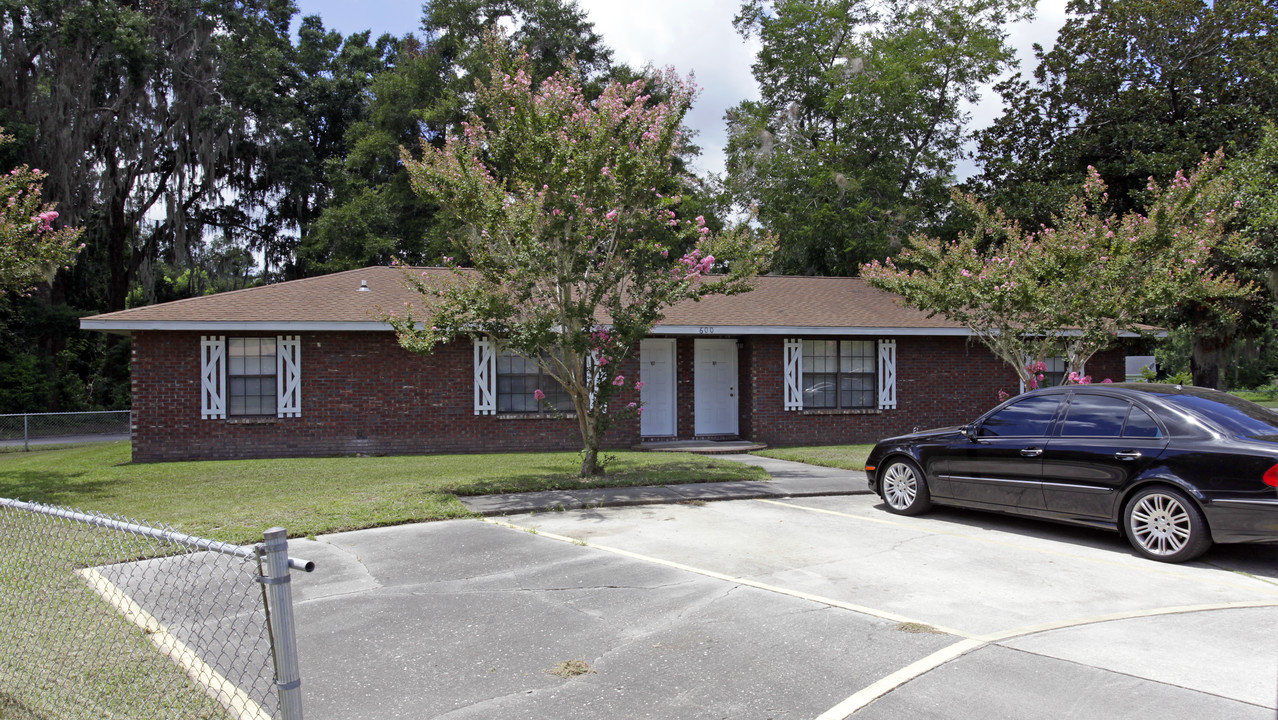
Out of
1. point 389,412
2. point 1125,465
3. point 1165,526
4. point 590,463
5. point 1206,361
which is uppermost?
point 1206,361

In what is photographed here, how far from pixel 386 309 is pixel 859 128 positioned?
20.1 meters

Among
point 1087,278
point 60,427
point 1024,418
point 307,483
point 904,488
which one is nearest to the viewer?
point 1024,418

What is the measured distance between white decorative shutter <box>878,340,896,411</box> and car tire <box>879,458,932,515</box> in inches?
371

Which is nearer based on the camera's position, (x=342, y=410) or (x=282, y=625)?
(x=282, y=625)

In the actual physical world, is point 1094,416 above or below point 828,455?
above

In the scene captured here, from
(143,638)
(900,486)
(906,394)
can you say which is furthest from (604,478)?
(906,394)

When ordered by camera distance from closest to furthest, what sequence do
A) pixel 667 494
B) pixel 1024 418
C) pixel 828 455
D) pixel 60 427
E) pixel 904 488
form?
pixel 1024 418, pixel 904 488, pixel 667 494, pixel 828 455, pixel 60 427

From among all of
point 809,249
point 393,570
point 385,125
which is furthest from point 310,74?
point 393,570

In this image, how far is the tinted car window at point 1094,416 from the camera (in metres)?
7.99

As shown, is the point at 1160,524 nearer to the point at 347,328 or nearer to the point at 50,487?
the point at 347,328

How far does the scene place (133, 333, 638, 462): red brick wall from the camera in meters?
16.0

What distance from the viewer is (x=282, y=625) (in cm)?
267

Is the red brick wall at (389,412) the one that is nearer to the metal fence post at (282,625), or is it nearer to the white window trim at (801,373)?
the white window trim at (801,373)

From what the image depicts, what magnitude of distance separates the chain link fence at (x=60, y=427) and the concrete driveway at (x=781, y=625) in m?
16.4
